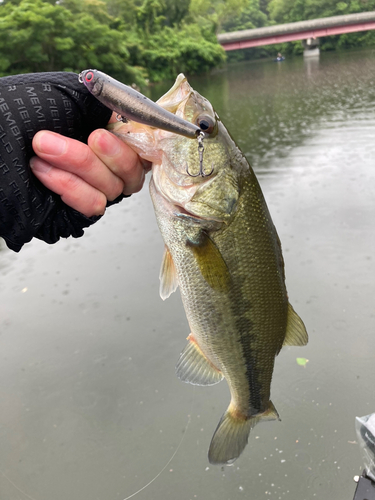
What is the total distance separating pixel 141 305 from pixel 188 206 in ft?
11.4

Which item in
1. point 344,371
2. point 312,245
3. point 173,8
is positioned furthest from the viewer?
point 173,8

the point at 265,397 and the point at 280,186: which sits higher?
the point at 265,397

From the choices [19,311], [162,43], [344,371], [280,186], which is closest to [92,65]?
[162,43]

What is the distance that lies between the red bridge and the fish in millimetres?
53829

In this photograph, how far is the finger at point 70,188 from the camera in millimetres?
1529

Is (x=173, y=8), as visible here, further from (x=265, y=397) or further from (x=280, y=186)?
(x=265, y=397)

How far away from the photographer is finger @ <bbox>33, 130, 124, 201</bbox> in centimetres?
141

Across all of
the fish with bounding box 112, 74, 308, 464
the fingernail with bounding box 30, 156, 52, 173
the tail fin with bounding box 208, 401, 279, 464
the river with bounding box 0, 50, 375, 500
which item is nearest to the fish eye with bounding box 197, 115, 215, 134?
the fish with bounding box 112, 74, 308, 464

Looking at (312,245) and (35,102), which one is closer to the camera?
(35,102)

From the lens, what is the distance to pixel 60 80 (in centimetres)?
147

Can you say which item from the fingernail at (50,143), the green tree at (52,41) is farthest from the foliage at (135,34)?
the fingernail at (50,143)

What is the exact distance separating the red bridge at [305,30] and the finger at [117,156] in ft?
177

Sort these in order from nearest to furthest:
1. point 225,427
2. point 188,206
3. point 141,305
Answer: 1. point 188,206
2. point 225,427
3. point 141,305

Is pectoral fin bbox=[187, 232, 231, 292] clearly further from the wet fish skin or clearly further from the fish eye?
the wet fish skin
